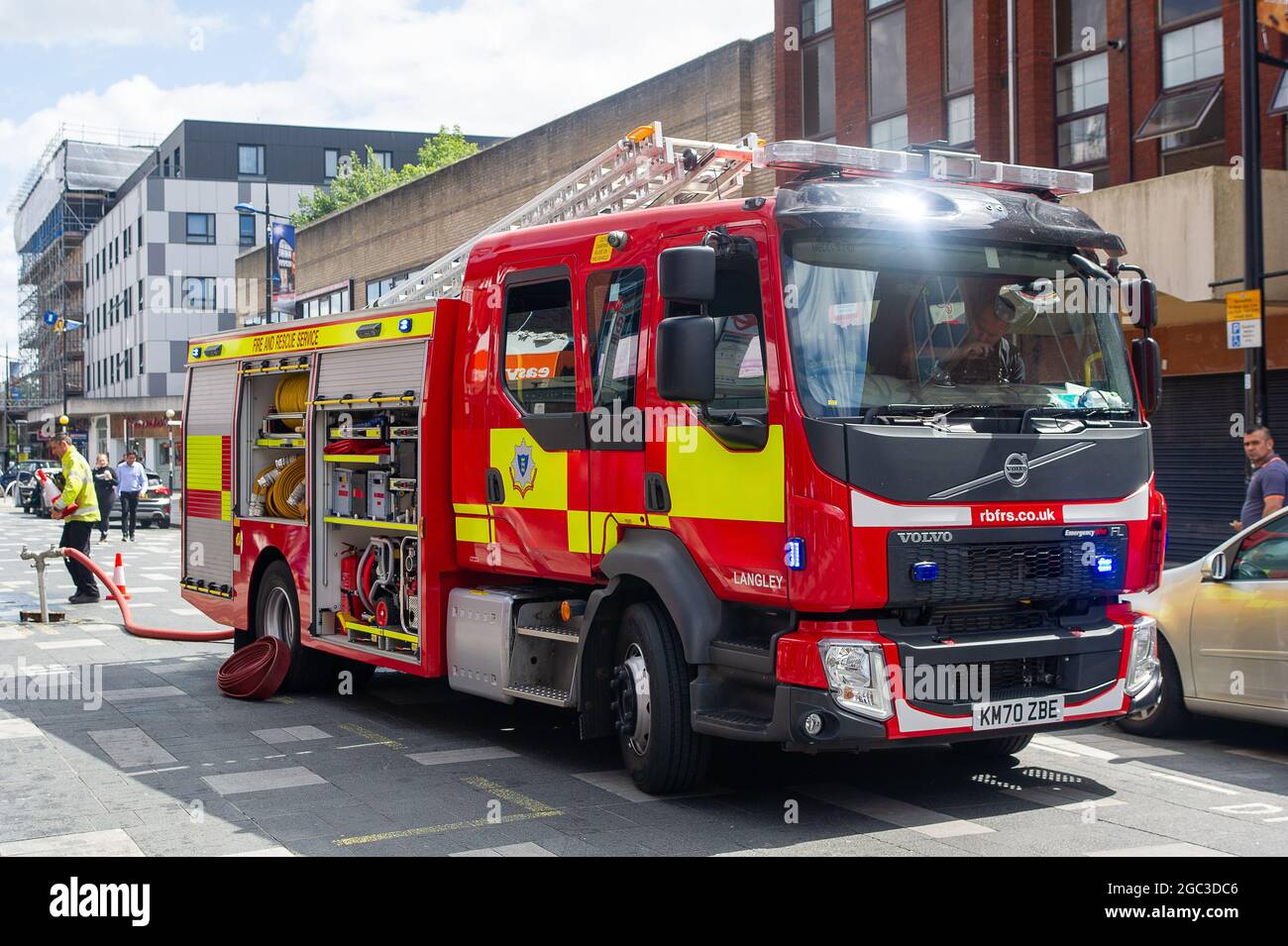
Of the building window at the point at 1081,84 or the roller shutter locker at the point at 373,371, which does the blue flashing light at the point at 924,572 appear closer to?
the roller shutter locker at the point at 373,371

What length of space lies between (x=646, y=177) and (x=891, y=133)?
1444 cm

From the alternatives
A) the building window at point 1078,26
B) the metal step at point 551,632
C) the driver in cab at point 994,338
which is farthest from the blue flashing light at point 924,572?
the building window at point 1078,26

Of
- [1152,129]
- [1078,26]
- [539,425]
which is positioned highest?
[1078,26]

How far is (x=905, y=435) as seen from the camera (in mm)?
6434

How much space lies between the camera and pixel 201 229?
79.1 meters

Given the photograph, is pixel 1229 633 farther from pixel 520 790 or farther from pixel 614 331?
pixel 520 790

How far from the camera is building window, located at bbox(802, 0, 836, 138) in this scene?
24141mm

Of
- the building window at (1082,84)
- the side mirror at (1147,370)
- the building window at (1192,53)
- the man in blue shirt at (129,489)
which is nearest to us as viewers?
the side mirror at (1147,370)

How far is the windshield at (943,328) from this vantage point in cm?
657

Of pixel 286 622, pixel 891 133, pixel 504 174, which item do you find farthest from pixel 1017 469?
pixel 504 174

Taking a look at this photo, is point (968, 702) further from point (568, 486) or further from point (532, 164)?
point (532, 164)

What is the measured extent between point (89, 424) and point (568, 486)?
80.5m

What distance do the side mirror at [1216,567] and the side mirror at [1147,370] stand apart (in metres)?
1.29
